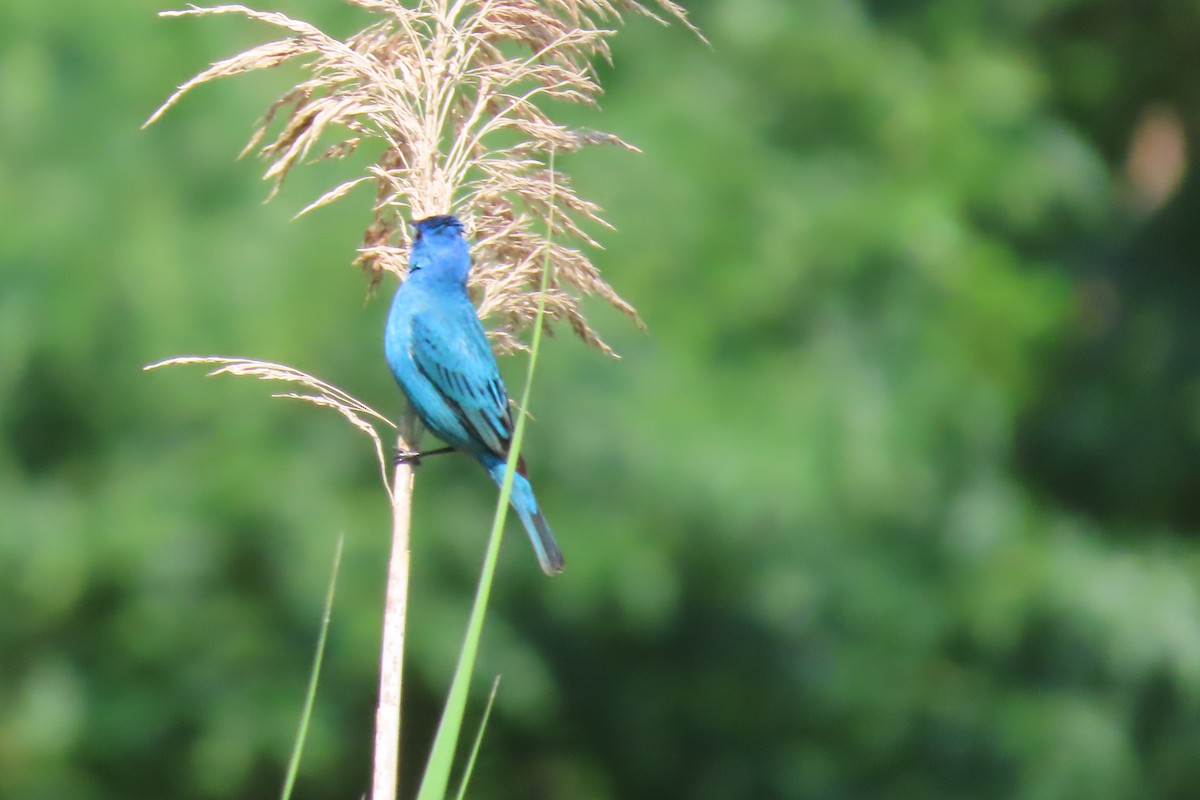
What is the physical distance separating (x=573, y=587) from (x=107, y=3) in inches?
135

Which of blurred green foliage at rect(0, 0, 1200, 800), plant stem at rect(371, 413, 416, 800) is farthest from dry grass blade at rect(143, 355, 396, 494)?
blurred green foliage at rect(0, 0, 1200, 800)

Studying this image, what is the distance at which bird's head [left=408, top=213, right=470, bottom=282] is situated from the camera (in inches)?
102

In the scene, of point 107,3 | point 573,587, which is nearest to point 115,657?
point 573,587

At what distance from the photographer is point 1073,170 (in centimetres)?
923

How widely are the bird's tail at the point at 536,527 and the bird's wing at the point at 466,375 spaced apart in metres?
0.09

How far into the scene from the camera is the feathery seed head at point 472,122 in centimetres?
237

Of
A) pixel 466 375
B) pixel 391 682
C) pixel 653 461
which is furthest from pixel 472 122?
pixel 653 461

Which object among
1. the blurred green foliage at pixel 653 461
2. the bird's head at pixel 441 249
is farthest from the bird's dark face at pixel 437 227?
the blurred green foliage at pixel 653 461

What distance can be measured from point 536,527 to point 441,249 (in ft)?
1.64

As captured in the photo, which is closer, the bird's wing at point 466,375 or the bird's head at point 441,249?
the bird's head at point 441,249

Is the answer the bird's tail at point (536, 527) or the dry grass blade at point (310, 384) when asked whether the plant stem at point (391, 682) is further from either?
the bird's tail at point (536, 527)

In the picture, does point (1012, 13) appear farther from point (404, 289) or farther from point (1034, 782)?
point (404, 289)

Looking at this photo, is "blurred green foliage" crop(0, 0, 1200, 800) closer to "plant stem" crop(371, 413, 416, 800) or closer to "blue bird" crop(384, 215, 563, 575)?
"blue bird" crop(384, 215, 563, 575)

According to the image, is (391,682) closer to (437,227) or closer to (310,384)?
(310,384)
